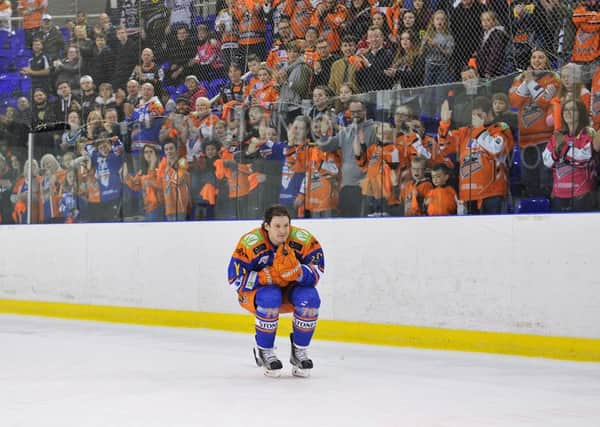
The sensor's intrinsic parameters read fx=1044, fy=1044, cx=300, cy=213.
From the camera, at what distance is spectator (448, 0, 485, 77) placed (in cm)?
845

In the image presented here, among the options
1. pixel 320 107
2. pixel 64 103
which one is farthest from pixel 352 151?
pixel 64 103

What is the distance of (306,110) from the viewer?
9.05 m

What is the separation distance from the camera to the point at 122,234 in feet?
34.2

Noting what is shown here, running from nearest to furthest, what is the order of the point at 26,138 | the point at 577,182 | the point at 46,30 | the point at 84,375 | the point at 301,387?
1. the point at 301,387
2. the point at 84,375
3. the point at 577,182
4. the point at 26,138
5. the point at 46,30

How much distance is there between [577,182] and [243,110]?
139 inches

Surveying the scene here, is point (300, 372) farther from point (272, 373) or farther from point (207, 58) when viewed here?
point (207, 58)

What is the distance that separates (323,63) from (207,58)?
1.70 m

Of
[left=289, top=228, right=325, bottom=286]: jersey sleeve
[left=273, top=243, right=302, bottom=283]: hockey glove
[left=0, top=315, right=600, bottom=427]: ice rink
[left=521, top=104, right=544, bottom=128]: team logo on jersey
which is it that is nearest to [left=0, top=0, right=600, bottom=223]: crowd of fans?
[left=521, top=104, right=544, bottom=128]: team logo on jersey

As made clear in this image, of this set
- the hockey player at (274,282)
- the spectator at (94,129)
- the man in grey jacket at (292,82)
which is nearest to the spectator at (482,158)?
the man in grey jacket at (292,82)

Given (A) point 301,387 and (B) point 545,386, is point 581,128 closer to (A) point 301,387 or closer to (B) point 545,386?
(B) point 545,386

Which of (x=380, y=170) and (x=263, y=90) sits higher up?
(x=263, y=90)

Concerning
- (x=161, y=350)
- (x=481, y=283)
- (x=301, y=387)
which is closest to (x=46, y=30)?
(x=161, y=350)

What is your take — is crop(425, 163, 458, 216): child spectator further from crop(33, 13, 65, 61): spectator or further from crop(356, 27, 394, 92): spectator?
crop(33, 13, 65, 61): spectator

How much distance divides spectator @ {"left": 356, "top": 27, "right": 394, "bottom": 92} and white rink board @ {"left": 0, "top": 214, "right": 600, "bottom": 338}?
4.32 feet
